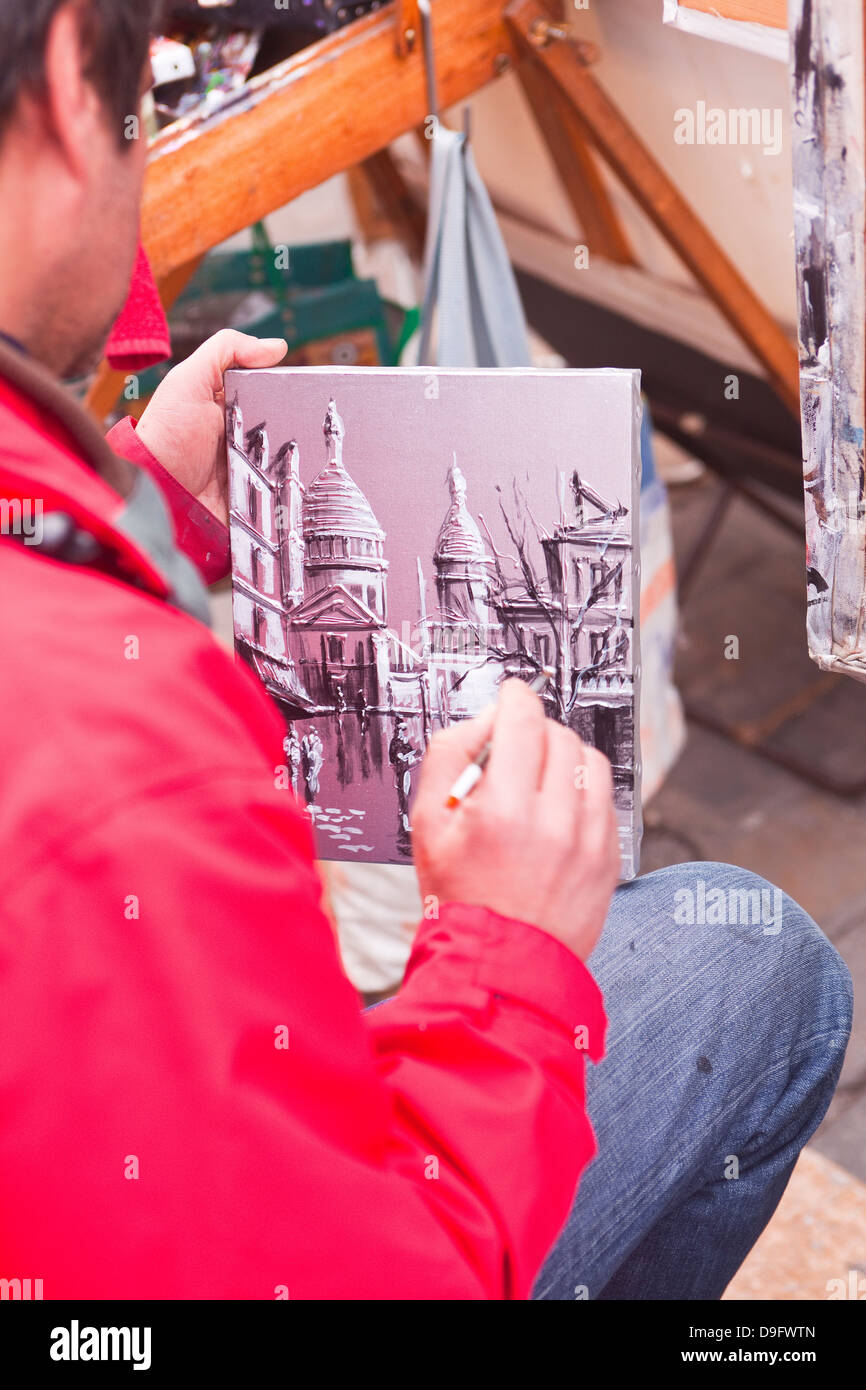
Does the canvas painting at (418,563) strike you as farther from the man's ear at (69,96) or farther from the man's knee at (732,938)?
the man's ear at (69,96)

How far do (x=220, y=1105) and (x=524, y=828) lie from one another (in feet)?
0.75

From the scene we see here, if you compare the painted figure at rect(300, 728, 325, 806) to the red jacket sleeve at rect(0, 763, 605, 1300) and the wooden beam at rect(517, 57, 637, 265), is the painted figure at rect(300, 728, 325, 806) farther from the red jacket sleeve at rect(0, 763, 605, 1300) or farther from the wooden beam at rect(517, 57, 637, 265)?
the wooden beam at rect(517, 57, 637, 265)

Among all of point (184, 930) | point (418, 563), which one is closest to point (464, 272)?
point (418, 563)

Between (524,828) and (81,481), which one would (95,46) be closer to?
(81,481)

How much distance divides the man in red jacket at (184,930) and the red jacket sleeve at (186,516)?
361 millimetres

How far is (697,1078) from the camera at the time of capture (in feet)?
3.12

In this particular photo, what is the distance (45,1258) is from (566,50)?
143cm

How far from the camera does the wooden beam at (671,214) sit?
1.55 m

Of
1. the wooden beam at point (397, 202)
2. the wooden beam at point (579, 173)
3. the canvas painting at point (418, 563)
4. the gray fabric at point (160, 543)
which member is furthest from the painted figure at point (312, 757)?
the wooden beam at point (397, 202)

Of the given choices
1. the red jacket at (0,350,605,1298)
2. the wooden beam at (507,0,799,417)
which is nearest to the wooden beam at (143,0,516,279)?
the wooden beam at (507,0,799,417)

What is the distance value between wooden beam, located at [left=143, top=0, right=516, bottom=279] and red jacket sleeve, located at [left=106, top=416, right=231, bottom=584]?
1.17 ft

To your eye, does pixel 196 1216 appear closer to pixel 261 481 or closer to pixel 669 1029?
pixel 669 1029
